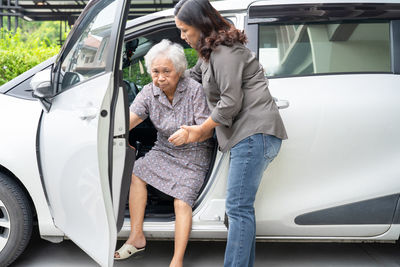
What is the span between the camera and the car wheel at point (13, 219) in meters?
2.48

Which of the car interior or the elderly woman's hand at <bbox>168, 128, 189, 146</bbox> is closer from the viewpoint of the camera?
the elderly woman's hand at <bbox>168, 128, 189, 146</bbox>

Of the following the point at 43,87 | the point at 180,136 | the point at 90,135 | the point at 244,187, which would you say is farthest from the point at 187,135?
the point at 43,87

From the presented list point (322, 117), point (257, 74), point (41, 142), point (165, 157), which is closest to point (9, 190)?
point (41, 142)

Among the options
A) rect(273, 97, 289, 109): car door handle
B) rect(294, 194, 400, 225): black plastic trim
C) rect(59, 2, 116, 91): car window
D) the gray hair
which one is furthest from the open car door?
rect(294, 194, 400, 225): black plastic trim

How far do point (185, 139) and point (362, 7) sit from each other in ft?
3.86

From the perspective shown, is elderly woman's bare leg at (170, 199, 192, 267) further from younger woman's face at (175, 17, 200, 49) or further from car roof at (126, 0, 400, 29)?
car roof at (126, 0, 400, 29)

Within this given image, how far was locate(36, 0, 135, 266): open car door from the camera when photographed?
204 centimetres

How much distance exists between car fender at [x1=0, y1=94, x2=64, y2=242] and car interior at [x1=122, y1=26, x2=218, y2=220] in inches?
19.8

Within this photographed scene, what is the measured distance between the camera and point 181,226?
8.20 ft

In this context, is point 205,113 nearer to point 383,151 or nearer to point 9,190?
point 383,151

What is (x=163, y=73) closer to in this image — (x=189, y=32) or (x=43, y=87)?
(x=189, y=32)

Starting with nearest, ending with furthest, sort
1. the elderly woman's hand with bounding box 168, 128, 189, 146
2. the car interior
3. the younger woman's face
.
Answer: the younger woman's face, the elderly woman's hand with bounding box 168, 128, 189, 146, the car interior

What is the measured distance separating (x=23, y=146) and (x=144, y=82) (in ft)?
4.20

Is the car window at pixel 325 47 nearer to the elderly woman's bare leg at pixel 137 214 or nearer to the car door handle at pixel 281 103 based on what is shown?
the car door handle at pixel 281 103
